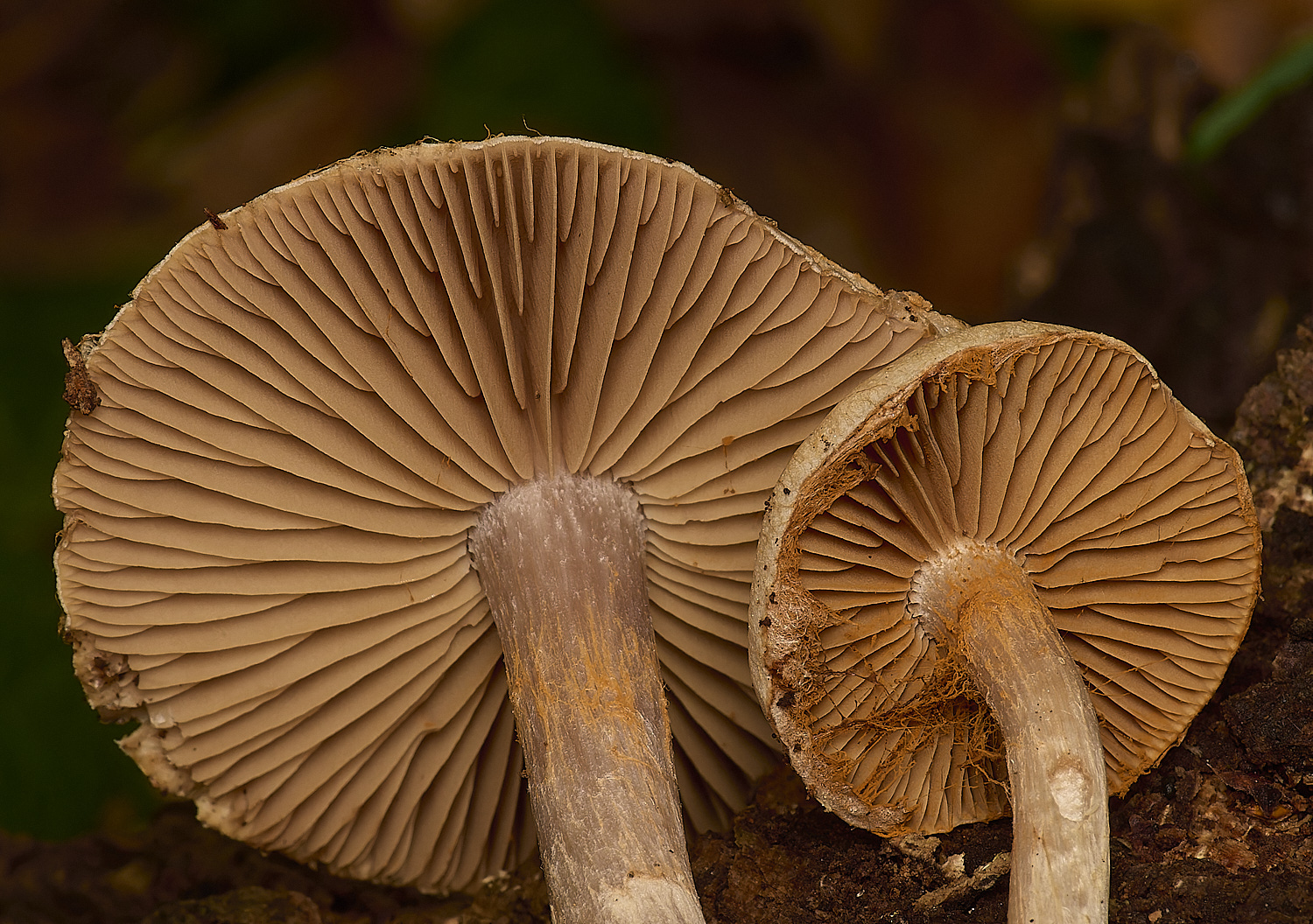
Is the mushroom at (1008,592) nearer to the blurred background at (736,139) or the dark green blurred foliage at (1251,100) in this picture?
the blurred background at (736,139)

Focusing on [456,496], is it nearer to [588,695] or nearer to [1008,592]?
[588,695]

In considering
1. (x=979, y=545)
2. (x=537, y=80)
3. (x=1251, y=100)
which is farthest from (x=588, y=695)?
(x=537, y=80)

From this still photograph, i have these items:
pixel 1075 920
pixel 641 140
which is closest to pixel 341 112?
pixel 641 140

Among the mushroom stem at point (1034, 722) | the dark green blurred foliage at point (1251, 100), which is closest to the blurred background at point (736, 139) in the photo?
the dark green blurred foliage at point (1251, 100)

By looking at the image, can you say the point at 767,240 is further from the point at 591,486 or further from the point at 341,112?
the point at 341,112

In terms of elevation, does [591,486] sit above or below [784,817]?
above

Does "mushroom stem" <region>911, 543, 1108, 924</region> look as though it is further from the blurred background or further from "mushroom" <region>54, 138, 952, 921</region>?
the blurred background
